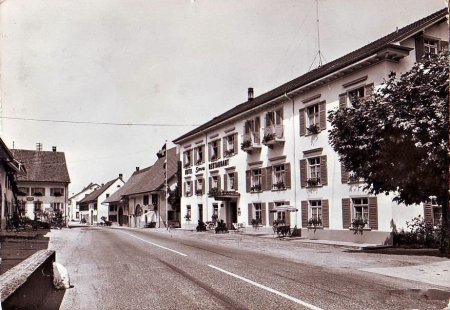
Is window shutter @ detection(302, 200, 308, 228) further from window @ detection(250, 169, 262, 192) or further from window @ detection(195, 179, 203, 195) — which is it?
window @ detection(195, 179, 203, 195)

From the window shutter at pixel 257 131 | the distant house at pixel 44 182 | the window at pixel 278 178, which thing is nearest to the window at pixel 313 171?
the window at pixel 278 178

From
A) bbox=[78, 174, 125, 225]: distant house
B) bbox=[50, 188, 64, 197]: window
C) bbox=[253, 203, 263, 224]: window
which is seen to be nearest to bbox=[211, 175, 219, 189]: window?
bbox=[253, 203, 263, 224]: window

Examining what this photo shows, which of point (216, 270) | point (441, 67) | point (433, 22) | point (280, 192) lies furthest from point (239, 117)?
point (216, 270)

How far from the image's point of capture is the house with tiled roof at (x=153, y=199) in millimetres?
53344

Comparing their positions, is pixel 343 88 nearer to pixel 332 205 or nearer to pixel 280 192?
pixel 332 205

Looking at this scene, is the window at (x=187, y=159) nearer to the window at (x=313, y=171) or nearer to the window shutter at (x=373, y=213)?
the window at (x=313, y=171)

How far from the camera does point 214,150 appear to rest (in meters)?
41.7

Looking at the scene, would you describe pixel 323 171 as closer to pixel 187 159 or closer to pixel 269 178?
pixel 269 178

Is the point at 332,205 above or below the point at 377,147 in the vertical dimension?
below

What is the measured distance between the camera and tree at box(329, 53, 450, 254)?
1379 centimetres

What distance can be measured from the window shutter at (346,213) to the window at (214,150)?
59.0 feet

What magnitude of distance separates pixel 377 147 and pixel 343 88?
9746 millimetres

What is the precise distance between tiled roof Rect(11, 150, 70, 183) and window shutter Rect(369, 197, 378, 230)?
4990 centimetres

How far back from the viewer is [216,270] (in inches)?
442
